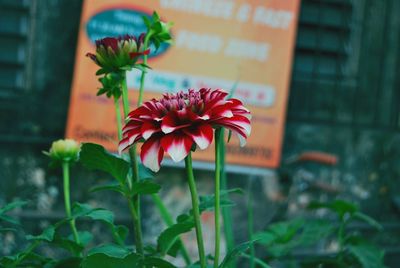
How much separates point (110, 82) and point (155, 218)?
2057 mm

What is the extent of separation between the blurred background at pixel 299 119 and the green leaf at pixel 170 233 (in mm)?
1895

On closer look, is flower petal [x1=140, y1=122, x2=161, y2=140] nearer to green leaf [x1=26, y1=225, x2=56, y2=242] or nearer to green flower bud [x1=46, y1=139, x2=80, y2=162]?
green leaf [x1=26, y1=225, x2=56, y2=242]

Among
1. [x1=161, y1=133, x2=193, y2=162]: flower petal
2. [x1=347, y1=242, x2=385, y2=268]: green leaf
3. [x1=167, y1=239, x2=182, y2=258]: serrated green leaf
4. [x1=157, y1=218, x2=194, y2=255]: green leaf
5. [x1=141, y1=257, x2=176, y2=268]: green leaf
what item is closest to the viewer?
[x1=161, y1=133, x2=193, y2=162]: flower petal

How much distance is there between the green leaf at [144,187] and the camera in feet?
3.25

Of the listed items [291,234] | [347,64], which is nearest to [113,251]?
[291,234]

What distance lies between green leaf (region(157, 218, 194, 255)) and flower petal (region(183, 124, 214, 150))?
0.77ft

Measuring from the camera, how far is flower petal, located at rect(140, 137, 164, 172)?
858 mm

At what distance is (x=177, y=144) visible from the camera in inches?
33.2

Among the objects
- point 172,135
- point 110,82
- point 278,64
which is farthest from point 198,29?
point 172,135

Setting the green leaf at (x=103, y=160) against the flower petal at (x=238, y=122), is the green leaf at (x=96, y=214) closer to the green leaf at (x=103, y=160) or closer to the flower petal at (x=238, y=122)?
the green leaf at (x=103, y=160)

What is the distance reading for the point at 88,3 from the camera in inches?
110

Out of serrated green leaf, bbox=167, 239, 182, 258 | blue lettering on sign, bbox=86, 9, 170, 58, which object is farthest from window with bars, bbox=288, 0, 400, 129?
→ serrated green leaf, bbox=167, 239, 182, 258

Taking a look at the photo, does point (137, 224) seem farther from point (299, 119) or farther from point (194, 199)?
point (299, 119)

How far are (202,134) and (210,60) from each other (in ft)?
7.08
